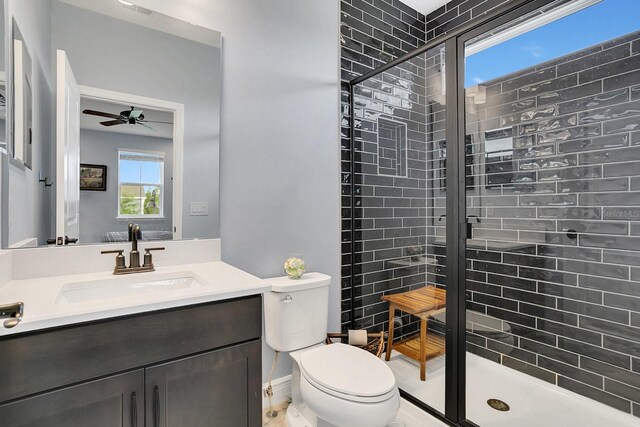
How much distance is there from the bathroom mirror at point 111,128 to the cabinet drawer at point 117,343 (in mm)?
593

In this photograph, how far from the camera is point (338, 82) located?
232 cm

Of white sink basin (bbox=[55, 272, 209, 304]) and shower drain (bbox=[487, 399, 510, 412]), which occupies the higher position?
white sink basin (bbox=[55, 272, 209, 304])

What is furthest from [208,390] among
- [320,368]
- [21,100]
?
[21,100]

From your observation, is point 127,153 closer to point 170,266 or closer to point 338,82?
point 170,266

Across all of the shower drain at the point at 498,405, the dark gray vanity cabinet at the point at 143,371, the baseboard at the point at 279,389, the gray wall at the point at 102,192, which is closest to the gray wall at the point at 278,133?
the baseboard at the point at 279,389

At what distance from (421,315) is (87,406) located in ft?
5.69

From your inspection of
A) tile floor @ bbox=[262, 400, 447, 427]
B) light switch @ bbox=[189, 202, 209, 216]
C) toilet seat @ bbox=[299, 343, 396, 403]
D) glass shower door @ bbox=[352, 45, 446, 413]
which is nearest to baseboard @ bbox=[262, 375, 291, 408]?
tile floor @ bbox=[262, 400, 447, 427]

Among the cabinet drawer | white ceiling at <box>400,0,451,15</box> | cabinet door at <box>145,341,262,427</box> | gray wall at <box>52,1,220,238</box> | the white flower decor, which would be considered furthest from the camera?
white ceiling at <box>400,0,451,15</box>

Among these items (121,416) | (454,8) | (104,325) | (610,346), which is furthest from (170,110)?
(610,346)

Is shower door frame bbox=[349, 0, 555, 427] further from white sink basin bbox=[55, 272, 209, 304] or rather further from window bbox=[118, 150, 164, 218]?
window bbox=[118, 150, 164, 218]

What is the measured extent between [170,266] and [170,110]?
0.80 meters

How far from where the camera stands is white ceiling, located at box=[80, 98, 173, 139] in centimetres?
145

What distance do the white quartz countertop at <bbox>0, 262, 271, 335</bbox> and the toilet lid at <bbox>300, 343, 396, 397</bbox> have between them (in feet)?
1.63

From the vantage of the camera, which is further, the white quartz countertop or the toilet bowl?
the toilet bowl
